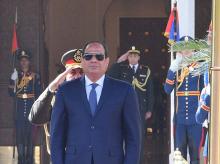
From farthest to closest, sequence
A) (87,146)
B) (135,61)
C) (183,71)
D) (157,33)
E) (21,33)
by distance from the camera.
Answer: (157,33) → (21,33) → (135,61) → (183,71) → (87,146)

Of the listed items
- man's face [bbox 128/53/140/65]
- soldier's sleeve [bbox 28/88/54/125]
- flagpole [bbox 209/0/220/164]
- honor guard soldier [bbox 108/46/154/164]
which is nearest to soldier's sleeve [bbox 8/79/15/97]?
honor guard soldier [bbox 108/46/154/164]

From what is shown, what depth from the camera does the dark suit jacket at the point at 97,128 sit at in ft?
14.8

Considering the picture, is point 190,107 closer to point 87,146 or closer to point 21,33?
point 21,33

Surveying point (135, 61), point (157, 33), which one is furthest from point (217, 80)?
point (157, 33)

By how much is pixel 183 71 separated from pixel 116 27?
16.8 feet

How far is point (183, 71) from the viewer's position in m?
8.78

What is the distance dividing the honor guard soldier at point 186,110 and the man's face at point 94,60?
4206mm

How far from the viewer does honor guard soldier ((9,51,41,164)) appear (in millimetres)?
10859

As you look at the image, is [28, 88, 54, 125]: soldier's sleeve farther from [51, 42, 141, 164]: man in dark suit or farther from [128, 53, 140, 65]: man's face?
[128, 53, 140, 65]: man's face

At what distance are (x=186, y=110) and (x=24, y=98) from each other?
9.96 feet

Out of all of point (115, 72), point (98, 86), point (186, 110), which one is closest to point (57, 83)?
point (98, 86)

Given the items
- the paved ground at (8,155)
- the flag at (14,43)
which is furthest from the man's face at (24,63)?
the paved ground at (8,155)

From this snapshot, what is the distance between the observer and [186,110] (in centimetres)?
888

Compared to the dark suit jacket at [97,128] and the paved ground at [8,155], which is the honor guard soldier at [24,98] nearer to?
the paved ground at [8,155]
